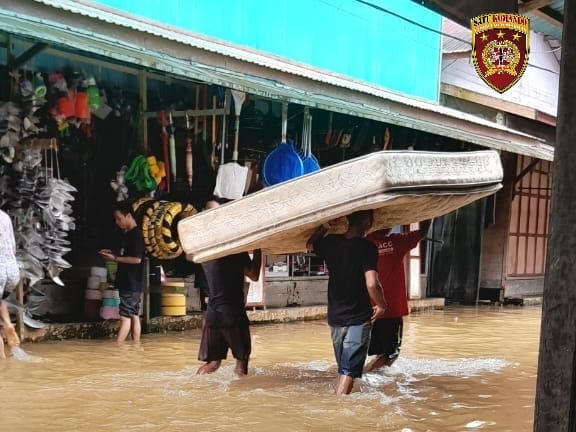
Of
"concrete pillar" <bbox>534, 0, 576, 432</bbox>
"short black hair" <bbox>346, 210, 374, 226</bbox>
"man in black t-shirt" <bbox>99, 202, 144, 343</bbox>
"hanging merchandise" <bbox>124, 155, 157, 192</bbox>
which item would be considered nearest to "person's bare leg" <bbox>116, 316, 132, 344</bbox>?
"man in black t-shirt" <bbox>99, 202, 144, 343</bbox>

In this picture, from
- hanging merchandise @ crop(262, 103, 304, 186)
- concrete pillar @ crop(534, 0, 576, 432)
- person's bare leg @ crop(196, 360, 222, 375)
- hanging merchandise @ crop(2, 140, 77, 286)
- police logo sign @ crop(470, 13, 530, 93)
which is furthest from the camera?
police logo sign @ crop(470, 13, 530, 93)

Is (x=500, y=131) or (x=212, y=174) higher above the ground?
(x=500, y=131)

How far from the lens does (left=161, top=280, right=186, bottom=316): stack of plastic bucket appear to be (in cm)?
1024

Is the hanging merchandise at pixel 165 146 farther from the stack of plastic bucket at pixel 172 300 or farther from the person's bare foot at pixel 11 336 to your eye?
the person's bare foot at pixel 11 336

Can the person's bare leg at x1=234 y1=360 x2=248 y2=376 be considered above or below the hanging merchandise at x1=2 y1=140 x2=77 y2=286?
below

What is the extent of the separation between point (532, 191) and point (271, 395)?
530 inches

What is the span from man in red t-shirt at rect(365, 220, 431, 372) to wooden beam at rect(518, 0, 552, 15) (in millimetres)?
2164

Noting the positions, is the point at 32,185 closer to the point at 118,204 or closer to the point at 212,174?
the point at 118,204

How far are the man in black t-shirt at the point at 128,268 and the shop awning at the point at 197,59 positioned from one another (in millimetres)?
1838

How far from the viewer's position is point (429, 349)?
9.55 metres

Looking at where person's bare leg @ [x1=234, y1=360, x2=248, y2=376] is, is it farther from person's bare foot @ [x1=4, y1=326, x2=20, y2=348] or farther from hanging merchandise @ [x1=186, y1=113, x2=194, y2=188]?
hanging merchandise @ [x1=186, y1=113, x2=194, y2=188]

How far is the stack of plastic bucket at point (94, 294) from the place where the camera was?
9430 millimetres

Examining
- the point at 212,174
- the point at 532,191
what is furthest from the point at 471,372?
the point at 532,191

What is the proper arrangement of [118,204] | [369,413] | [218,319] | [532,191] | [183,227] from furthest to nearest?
1. [532,191]
2. [118,204]
3. [218,319]
4. [183,227]
5. [369,413]
